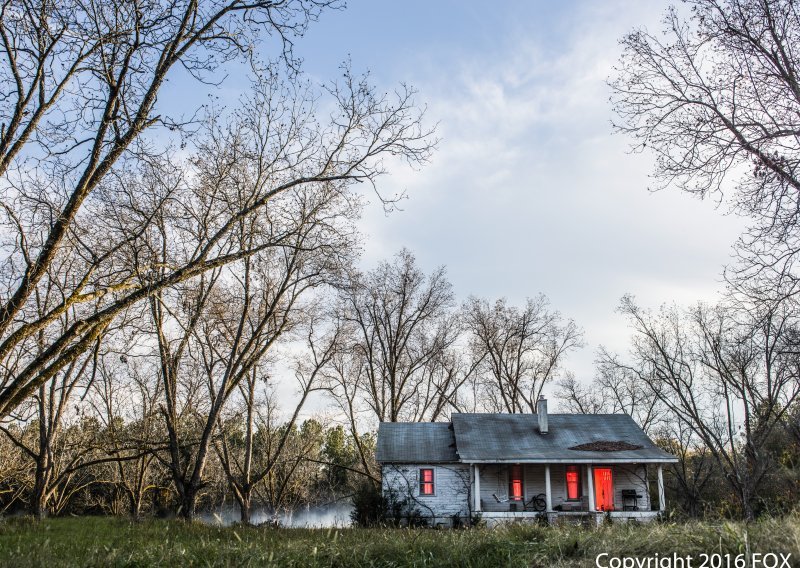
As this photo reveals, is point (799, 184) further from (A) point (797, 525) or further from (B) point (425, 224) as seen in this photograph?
(B) point (425, 224)

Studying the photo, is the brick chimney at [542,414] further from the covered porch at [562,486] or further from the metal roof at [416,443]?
the metal roof at [416,443]

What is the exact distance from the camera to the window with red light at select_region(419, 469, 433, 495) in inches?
974

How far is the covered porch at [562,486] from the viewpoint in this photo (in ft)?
82.1

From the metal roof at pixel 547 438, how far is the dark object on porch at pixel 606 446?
258 millimetres

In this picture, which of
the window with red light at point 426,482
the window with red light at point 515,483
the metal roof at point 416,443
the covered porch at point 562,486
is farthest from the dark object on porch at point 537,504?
the window with red light at point 426,482

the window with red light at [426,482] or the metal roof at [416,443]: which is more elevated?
the metal roof at [416,443]

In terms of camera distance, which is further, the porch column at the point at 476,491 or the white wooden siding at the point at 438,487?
the white wooden siding at the point at 438,487

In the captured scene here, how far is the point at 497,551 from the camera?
6188 millimetres

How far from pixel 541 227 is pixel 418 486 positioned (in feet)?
42.2

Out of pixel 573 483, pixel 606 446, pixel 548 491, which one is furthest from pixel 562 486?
pixel 606 446

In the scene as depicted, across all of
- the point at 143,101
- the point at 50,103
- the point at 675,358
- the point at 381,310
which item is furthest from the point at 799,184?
the point at 381,310

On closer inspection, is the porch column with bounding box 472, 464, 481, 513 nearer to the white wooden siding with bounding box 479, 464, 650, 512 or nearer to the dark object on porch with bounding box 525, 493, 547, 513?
the white wooden siding with bounding box 479, 464, 650, 512

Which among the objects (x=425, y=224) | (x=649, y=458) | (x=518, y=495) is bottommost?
(x=518, y=495)

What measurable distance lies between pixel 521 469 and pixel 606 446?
386cm
